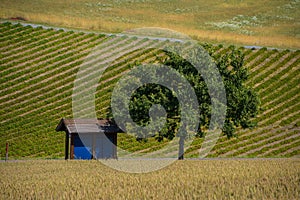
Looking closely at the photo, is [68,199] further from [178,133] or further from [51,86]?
[51,86]

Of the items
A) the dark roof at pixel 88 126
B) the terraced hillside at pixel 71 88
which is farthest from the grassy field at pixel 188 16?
the dark roof at pixel 88 126

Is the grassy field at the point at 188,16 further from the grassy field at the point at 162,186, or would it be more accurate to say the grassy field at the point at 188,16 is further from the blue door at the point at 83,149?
the grassy field at the point at 162,186

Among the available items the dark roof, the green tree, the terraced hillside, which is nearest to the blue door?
the dark roof

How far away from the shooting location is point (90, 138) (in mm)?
37031

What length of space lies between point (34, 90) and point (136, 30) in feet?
72.4

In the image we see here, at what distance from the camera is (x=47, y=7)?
284 feet

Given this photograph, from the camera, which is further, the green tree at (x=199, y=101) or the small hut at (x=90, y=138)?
the green tree at (x=199, y=101)

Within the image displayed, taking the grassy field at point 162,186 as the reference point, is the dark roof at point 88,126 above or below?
above

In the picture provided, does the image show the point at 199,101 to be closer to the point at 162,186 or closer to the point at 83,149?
the point at 83,149

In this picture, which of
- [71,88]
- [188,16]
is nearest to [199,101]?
[71,88]

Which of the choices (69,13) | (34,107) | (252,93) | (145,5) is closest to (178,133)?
(252,93)

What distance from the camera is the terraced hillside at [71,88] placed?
156 ft

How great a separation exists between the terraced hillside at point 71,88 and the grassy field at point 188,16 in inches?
277

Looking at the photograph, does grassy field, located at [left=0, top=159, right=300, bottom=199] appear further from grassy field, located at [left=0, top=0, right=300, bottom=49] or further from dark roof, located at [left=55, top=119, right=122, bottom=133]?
grassy field, located at [left=0, top=0, right=300, bottom=49]
